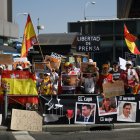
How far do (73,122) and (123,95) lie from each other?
4.93ft

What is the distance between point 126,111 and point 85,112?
1.08m

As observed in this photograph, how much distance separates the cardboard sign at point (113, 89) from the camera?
14.1m

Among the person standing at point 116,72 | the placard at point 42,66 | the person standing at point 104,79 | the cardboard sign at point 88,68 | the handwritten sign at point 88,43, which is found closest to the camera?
the person standing at point 104,79

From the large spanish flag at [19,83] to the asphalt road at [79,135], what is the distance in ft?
4.82

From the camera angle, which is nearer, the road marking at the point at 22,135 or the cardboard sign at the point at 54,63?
the road marking at the point at 22,135

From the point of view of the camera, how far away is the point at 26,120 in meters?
13.7

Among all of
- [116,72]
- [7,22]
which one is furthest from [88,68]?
[7,22]

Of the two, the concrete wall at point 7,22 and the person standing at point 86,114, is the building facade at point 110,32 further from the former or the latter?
the concrete wall at point 7,22

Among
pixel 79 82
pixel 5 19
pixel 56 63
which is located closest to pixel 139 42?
pixel 56 63

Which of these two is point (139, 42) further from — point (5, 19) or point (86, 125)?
point (5, 19)

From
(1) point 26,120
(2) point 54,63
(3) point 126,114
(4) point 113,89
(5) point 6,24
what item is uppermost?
(5) point 6,24

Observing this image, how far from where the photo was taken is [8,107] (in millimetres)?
14414

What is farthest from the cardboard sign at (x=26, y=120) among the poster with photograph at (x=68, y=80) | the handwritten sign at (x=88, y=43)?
the handwritten sign at (x=88, y=43)

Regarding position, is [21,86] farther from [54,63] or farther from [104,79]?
[54,63]
